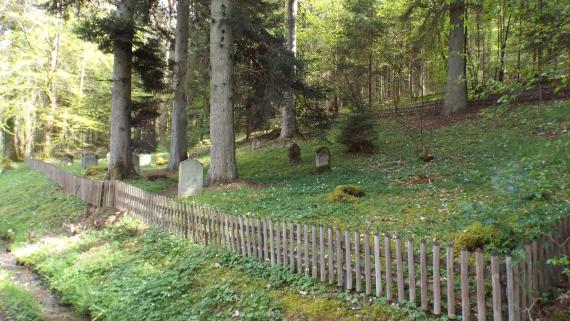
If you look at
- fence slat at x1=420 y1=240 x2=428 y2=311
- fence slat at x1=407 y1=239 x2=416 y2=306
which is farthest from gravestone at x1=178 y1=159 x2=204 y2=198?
fence slat at x1=420 y1=240 x2=428 y2=311

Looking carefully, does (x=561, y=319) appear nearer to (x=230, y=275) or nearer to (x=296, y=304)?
(x=296, y=304)

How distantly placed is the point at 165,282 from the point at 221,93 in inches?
268

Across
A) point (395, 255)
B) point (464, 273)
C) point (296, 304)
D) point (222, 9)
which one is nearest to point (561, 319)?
point (464, 273)

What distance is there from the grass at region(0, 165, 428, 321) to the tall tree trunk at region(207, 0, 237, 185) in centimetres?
321

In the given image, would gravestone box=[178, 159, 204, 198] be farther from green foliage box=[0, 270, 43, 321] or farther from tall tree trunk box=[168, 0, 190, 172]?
tall tree trunk box=[168, 0, 190, 172]

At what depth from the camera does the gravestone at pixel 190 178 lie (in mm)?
11203

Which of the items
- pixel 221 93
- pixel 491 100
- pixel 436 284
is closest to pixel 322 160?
pixel 221 93

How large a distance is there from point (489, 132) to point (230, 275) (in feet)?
42.9

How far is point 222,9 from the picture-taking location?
12023mm

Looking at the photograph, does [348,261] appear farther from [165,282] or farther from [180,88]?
[180,88]

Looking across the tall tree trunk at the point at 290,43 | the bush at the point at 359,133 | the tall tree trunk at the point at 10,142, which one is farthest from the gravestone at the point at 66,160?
the bush at the point at 359,133

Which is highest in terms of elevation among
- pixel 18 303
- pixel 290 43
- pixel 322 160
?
pixel 290 43

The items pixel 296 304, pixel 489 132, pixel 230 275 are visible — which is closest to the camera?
pixel 296 304

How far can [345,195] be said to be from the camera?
30.2 feet
